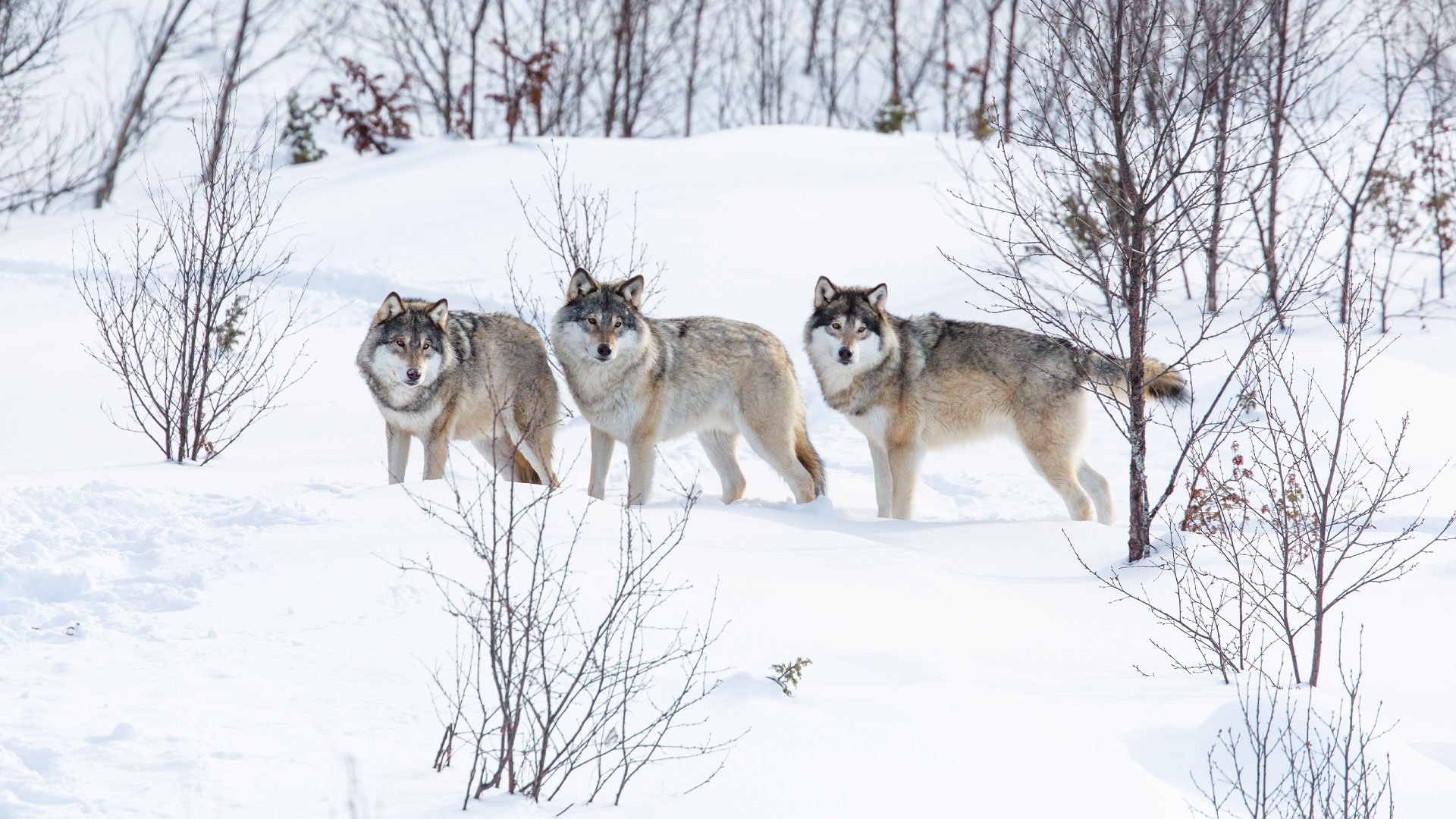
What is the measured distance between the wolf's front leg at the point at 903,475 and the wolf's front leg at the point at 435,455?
9.50 ft

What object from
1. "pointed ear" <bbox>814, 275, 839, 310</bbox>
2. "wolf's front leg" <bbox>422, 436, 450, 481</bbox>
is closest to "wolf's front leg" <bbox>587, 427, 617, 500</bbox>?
"wolf's front leg" <bbox>422, 436, 450, 481</bbox>

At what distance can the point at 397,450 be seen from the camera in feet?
25.9

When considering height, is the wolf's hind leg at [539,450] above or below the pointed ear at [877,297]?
below

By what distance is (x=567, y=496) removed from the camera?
6613 millimetres

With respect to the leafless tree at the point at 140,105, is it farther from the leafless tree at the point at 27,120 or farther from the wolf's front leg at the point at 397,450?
the wolf's front leg at the point at 397,450

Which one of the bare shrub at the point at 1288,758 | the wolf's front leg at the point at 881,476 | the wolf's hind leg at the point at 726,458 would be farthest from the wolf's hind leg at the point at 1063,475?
the bare shrub at the point at 1288,758

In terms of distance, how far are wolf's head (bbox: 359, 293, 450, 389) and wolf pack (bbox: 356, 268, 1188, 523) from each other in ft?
0.09

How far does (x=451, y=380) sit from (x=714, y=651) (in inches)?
141

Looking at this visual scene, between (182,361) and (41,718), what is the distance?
534cm

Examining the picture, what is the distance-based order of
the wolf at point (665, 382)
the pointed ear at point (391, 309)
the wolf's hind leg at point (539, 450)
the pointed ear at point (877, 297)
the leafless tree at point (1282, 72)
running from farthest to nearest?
1. the leafless tree at point (1282, 72)
2. the pointed ear at point (877, 297)
3. the wolf's hind leg at point (539, 450)
4. the wolf at point (665, 382)
5. the pointed ear at point (391, 309)

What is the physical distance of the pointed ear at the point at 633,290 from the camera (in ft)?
26.2

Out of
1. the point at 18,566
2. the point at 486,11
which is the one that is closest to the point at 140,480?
the point at 18,566

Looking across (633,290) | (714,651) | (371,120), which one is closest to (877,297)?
(633,290)

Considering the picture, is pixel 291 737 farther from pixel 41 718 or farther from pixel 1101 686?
pixel 1101 686
